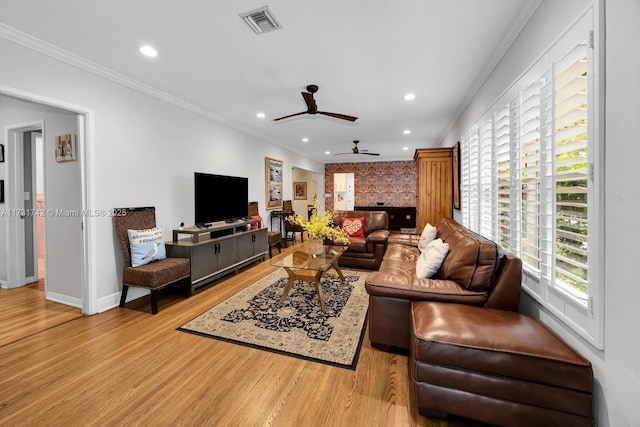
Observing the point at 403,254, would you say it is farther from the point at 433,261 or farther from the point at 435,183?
the point at 435,183

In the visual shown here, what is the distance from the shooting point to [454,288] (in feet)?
6.62

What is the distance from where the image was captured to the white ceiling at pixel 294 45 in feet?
6.34

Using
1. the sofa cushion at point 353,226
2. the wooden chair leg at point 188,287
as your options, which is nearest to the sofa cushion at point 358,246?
the sofa cushion at point 353,226

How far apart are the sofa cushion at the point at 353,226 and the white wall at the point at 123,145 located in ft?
8.44

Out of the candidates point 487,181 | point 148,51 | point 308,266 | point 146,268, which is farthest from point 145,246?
point 487,181

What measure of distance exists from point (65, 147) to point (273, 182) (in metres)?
3.80

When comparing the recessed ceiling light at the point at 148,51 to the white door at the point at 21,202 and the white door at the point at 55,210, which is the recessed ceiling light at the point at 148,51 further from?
the white door at the point at 21,202

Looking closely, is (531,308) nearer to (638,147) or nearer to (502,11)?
(638,147)

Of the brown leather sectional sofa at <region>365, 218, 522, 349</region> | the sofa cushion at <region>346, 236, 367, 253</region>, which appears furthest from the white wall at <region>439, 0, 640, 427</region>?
the sofa cushion at <region>346, 236, 367, 253</region>

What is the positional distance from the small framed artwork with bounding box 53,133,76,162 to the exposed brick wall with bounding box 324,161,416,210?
26.0ft

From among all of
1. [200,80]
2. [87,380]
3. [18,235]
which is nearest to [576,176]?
[87,380]

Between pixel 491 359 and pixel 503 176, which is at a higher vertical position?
pixel 503 176

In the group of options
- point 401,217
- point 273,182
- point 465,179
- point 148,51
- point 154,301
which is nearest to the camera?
point 148,51

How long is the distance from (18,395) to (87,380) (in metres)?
0.35
